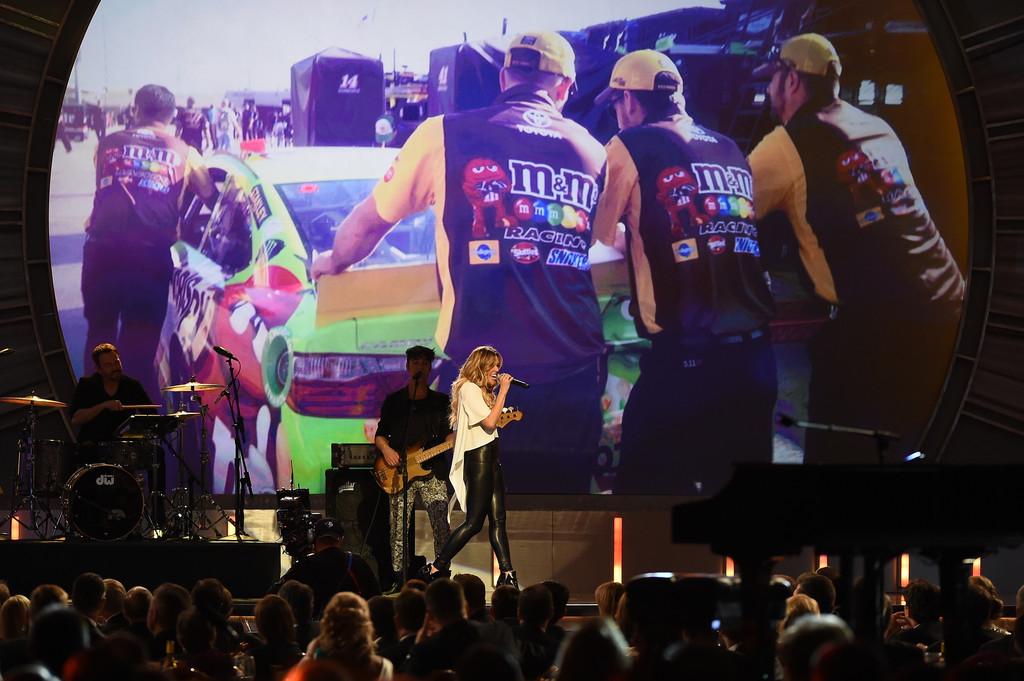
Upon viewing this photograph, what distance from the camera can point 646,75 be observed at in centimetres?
1159

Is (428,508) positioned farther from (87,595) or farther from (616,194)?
(616,194)

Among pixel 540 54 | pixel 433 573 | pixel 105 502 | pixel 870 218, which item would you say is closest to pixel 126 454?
pixel 105 502

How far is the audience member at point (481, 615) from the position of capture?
5.15 m

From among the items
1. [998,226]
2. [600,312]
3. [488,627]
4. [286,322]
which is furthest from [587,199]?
[488,627]

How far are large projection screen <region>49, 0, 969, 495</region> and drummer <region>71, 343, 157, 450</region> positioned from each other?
214 centimetres

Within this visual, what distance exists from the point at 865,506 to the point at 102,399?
6356 mm

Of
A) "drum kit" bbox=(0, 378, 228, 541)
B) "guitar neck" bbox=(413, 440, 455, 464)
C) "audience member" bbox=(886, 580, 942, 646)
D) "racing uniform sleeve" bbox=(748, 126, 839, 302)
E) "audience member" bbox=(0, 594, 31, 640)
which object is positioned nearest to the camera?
→ "audience member" bbox=(0, 594, 31, 640)

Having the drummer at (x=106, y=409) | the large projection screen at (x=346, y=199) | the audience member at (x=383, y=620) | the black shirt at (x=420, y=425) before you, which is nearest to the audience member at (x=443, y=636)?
the audience member at (x=383, y=620)

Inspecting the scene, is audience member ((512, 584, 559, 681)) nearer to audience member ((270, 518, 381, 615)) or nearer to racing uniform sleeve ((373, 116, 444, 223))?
audience member ((270, 518, 381, 615))

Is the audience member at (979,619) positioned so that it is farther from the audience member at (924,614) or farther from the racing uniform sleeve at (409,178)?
the racing uniform sleeve at (409,178)

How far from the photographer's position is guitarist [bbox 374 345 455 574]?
8844mm

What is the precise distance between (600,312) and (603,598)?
17.5 feet

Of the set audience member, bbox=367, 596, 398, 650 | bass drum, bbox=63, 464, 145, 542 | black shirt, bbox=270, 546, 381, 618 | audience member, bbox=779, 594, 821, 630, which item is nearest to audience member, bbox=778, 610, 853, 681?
audience member, bbox=779, 594, 821, 630

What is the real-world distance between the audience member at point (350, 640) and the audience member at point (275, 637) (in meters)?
0.54
